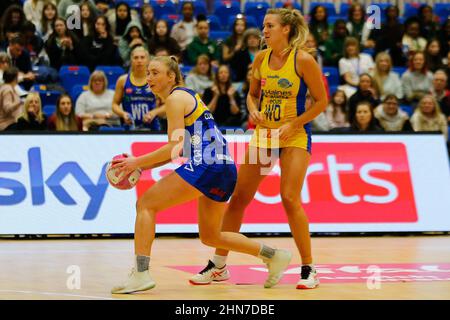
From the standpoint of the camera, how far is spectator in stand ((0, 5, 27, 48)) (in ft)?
50.3

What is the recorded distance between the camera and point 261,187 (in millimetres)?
12094

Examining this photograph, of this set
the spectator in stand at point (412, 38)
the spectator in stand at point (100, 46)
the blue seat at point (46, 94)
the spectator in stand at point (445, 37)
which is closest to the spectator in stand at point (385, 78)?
the spectator in stand at point (412, 38)

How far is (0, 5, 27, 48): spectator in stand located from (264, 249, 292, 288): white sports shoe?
A: 29.0 feet

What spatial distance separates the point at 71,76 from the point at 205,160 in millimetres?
8261

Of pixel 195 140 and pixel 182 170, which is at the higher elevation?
pixel 195 140

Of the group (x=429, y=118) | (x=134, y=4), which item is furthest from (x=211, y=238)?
(x=134, y=4)

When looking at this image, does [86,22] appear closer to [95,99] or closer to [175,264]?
[95,99]

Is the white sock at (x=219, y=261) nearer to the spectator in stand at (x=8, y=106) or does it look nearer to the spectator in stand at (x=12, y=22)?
the spectator in stand at (x=8, y=106)

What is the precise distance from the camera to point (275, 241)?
11484mm

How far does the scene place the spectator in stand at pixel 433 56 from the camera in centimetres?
1703

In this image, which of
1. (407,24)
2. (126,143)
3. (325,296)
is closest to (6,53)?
(126,143)

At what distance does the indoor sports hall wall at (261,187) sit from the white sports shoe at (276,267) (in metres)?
4.00
